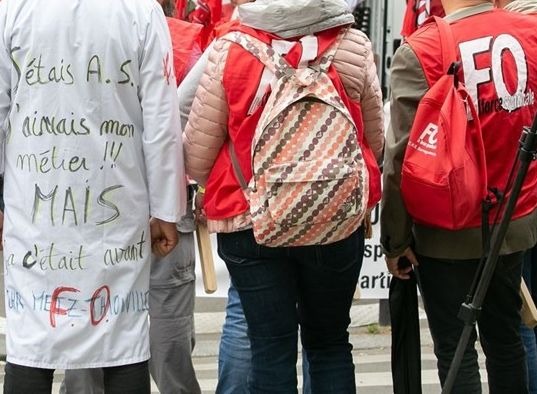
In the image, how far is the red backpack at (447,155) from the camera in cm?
387

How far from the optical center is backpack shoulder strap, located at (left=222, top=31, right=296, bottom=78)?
385cm

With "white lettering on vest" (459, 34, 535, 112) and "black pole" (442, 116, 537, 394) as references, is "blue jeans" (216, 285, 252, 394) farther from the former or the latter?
A: "white lettering on vest" (459, 34, 535, 112)

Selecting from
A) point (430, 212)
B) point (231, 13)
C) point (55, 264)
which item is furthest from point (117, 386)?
point (231, 13)

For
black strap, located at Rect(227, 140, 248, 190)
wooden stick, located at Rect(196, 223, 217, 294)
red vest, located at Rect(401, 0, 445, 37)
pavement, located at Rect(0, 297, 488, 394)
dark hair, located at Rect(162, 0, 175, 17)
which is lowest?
pavement, located at Rect(0, 297, 488, 394)

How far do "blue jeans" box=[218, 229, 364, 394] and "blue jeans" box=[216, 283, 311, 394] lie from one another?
38cm

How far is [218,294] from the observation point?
711cm

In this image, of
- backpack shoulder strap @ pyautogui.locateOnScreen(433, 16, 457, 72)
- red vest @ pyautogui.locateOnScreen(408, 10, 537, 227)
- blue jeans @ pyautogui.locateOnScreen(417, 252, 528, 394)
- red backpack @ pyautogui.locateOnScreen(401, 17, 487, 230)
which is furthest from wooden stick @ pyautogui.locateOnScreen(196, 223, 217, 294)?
backpack shoulder strap @ pyautogui.locateOnScreen(433, 16, 457, 72)

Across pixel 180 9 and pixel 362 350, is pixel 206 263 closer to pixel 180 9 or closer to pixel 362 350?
pixel 180 9

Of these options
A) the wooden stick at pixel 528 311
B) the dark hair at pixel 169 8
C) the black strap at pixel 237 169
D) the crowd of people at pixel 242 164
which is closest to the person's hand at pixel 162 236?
the crowd of people at pixel 242 164

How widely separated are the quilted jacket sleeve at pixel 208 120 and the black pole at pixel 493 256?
931 millimetres

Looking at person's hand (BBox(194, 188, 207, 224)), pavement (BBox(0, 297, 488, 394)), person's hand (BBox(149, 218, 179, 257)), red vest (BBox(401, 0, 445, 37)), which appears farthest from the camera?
pavement (BBox(0, 297, 488, 394))

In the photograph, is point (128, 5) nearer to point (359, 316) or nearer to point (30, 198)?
point (30, 198)

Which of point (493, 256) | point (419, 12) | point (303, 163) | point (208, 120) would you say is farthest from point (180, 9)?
point (493, 256)

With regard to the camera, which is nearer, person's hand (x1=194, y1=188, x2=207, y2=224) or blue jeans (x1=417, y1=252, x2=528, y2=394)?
blue jeans (x1=417, y1=252, x2=528, y2=394)
